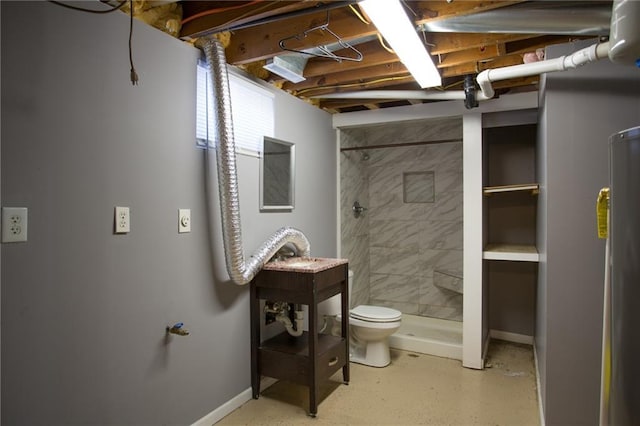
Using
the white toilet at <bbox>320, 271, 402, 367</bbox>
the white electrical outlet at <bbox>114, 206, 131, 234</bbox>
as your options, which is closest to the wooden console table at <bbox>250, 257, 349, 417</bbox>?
the white toilet at <bbox>320, 271, 402, 367</bbox>

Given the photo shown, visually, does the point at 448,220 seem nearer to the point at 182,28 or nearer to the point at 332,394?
the point at 332,394

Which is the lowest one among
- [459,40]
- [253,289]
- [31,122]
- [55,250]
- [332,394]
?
[332,394]

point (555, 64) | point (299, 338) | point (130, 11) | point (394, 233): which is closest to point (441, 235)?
point (394, 233)

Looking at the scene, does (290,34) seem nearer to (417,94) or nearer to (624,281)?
(417,94)

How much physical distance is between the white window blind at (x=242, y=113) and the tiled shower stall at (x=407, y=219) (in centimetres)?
141

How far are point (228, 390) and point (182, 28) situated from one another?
7.06 ft

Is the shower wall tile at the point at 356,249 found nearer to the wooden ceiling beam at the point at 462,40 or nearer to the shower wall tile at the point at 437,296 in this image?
the shower wall tile at the point at 437,296

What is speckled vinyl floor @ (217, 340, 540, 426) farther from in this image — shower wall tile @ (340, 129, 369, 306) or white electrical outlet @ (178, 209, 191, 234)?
white electrical outlet @ (178, 209, 191, 234)

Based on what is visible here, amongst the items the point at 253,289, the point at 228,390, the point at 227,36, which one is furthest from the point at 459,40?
the point at 228,390

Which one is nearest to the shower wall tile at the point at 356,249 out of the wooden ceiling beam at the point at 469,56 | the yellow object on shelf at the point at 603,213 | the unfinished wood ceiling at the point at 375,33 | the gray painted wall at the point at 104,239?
the unfinished wood ceiling at the point at 375,33

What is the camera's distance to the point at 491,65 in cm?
263

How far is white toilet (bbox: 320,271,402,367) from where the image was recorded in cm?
306

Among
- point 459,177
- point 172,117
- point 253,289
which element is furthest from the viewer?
point 459,177

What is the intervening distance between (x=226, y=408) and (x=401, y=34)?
7.74 ft
